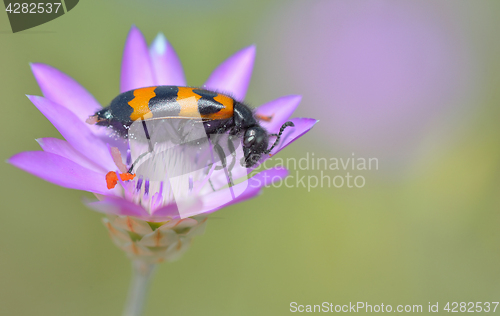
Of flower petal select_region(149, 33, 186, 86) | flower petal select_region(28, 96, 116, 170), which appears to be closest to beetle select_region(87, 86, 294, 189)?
flower petal select_region(28, 96, 116, 170)

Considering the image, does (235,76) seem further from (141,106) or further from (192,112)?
(141,106)

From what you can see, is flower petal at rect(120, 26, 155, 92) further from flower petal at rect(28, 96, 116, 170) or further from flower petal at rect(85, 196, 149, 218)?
flower petal at rect(85, 196, 149, 218)

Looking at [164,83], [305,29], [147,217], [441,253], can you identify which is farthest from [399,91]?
[147,217]

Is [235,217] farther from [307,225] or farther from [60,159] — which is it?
[60,159]

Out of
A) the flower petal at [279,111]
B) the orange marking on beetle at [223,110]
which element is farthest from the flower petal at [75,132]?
the flower petal at [279,111]

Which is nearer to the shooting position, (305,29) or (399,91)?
(399,91)

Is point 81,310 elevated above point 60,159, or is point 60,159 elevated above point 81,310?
point 60,159

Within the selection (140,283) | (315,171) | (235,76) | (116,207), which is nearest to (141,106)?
(116,207)
